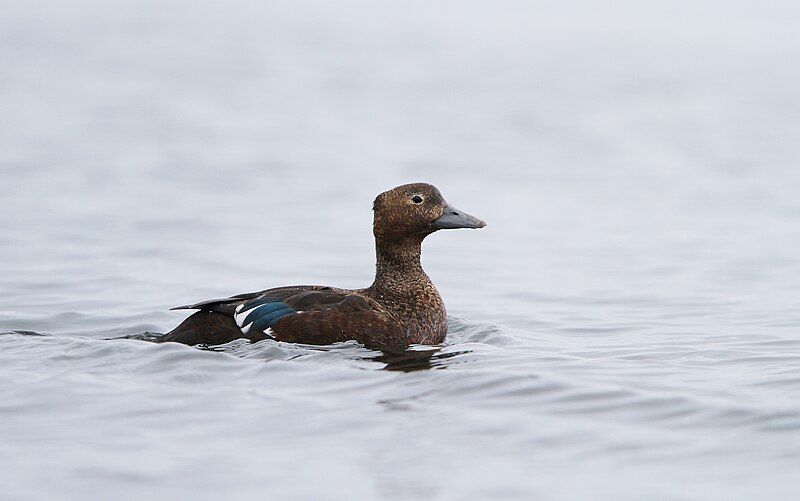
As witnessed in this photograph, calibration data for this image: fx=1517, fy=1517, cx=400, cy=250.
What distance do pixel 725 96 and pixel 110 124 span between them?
41.4 ft

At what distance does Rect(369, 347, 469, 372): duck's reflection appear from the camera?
10.0 meters

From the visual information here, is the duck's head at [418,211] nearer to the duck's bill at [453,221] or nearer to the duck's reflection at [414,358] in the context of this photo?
the duck's bill at [453,221]

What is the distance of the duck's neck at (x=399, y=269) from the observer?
1113 cm

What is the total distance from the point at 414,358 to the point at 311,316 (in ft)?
2.54

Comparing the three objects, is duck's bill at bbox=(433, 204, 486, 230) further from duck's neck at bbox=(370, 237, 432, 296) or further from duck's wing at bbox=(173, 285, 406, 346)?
duck's wing at bbox=(173, 285, 406, 346)

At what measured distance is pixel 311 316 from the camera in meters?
10.5

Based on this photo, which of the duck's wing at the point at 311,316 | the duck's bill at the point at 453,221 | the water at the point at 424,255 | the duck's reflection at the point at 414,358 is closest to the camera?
the water at the point at 424,255

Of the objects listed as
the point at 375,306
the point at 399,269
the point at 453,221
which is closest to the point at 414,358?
the point at 375,306

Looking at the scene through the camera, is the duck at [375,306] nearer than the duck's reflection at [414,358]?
No

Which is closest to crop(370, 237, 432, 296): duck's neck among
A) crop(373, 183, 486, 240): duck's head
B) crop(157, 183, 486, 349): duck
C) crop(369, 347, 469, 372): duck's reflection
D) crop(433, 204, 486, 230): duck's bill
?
crop(157, 183, 486, 349): duck

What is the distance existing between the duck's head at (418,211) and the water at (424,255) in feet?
2.98

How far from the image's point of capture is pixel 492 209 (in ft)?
66.5

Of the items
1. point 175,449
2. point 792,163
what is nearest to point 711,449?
point 175,449

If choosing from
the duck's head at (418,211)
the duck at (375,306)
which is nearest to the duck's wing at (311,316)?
the duck at (375,306)
